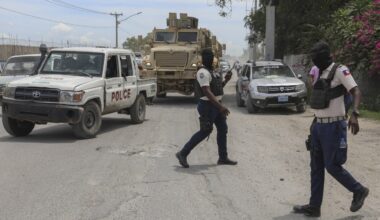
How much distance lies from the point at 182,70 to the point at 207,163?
39.6 feet

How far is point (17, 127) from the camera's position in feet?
38.7

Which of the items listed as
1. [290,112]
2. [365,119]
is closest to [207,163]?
[365,119]

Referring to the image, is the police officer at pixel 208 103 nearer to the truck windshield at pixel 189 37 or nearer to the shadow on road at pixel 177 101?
the shadow on road at pixel 177 101

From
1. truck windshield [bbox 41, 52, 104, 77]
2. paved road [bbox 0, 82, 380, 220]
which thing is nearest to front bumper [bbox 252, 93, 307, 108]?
paved road [bbox 0, 82, 380, 220]

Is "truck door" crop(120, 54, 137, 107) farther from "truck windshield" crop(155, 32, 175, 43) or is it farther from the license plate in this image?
"truck windshield" crop(155, 32, 175, 43)

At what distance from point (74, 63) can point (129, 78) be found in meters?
Result: 1.68

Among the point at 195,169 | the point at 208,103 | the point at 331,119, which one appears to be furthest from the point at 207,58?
the point at 331,119

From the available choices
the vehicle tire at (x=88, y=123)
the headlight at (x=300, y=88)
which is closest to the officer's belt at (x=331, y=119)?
the vehicle tire at (x=88, y=123)

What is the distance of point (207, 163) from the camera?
900 cm

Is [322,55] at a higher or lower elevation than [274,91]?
higher

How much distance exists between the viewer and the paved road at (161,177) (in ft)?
20.5

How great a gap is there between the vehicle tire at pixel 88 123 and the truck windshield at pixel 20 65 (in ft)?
24.6

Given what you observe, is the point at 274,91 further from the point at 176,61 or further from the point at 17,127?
the point at 17,127

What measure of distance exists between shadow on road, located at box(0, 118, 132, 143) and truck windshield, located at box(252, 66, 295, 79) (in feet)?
18.2
